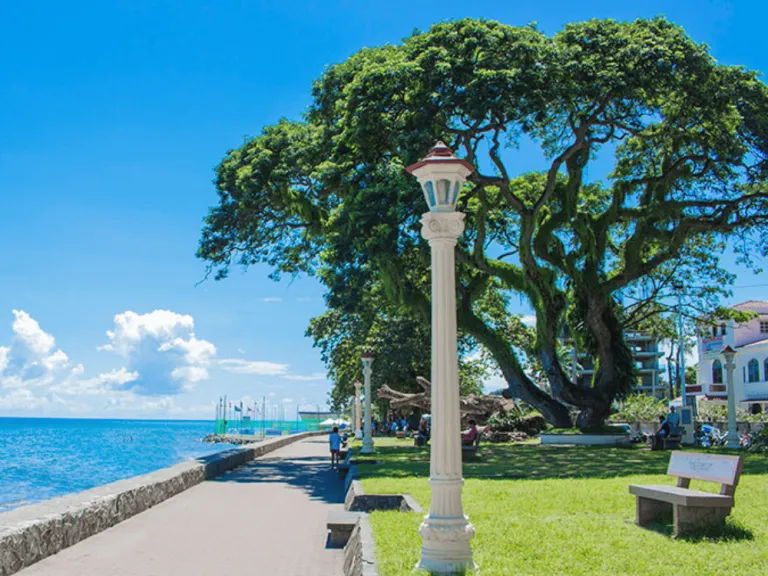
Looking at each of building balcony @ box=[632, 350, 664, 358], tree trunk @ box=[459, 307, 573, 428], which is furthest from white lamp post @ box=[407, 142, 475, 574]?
building balcony @ box=[632, 350, 664, 358]

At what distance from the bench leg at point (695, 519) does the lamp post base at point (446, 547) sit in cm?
285

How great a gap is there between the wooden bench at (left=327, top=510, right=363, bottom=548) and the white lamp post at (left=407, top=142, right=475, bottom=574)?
388 centimetres

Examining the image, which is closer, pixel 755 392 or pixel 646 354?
pixel 755 392

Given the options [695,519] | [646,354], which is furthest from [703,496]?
[646,354]

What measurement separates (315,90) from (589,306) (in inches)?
476

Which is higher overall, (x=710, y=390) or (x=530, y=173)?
(x=530, y=173)

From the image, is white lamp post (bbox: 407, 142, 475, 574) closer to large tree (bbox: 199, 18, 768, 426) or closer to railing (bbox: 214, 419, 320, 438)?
large tree (bbox: 199, 18, 768, 426)

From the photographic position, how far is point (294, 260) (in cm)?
3128

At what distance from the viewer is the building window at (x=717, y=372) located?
58628 mm

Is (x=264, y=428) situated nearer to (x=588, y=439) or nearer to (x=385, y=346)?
(x=385, y=346)

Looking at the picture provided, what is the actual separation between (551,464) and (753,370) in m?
38.9

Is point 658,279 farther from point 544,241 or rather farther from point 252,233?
point 252,233

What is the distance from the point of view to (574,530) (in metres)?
8.77

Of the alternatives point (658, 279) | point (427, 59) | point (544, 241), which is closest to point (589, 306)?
point (544, 241)
